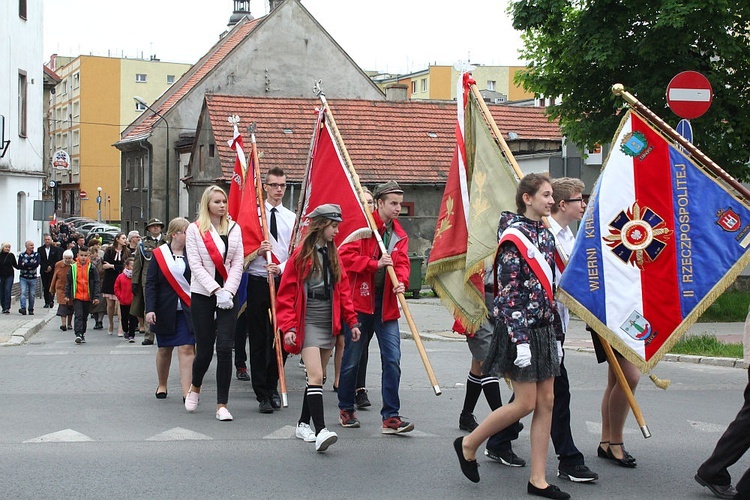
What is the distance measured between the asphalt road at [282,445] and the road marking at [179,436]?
24mm

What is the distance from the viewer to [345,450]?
7785 millimetres

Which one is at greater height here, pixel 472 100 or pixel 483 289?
pixel 472 100

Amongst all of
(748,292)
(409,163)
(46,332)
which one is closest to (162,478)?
(46,332)

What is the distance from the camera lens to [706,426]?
8734 mm

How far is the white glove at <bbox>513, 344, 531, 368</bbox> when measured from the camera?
603 cm

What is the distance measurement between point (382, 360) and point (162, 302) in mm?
3010

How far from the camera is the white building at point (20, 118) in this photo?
30.0m

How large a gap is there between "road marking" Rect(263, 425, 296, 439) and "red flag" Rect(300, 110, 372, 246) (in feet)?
5.24

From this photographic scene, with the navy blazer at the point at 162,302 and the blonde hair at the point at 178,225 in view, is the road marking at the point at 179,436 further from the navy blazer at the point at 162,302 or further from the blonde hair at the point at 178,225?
the blonde hair at the point at 178,225

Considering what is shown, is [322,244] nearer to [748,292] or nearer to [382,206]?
[382,206]

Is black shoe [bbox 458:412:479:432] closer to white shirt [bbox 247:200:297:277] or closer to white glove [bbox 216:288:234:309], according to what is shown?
white glove [bbox 216:288:234:309]

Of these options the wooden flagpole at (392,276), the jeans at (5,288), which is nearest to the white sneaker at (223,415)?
the wooden flagpole at (392,276)

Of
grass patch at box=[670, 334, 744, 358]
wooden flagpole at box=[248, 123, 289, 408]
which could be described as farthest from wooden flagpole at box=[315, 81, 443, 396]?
grass patch at box=[670, 334, 744, 358]

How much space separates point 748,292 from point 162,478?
19.8 metres
